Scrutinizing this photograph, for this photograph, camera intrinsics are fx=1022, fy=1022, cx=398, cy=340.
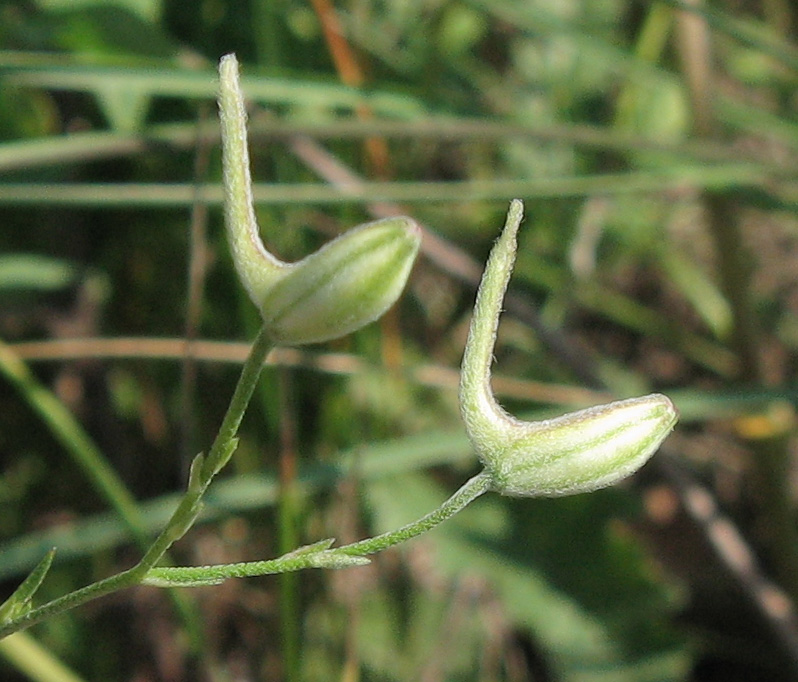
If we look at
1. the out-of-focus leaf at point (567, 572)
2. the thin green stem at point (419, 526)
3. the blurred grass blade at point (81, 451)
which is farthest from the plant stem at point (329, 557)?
the out-of-focus leaf at point (567, 572)

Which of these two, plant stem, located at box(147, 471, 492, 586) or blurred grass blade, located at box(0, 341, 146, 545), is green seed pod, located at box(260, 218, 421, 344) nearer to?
plant stem, located at box(147, 471, 492, 586)

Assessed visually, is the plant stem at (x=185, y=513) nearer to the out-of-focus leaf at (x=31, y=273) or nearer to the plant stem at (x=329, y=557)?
the plant stem at (x=329, y=557)

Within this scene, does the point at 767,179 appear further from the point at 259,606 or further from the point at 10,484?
the point at 10,484

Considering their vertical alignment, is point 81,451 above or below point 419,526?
above

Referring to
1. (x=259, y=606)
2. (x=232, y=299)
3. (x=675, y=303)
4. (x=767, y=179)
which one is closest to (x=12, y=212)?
(x=232, y=299)

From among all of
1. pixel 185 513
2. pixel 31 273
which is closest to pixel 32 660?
pixel 31 273

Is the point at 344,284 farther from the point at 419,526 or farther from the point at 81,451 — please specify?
the point at 81,451
